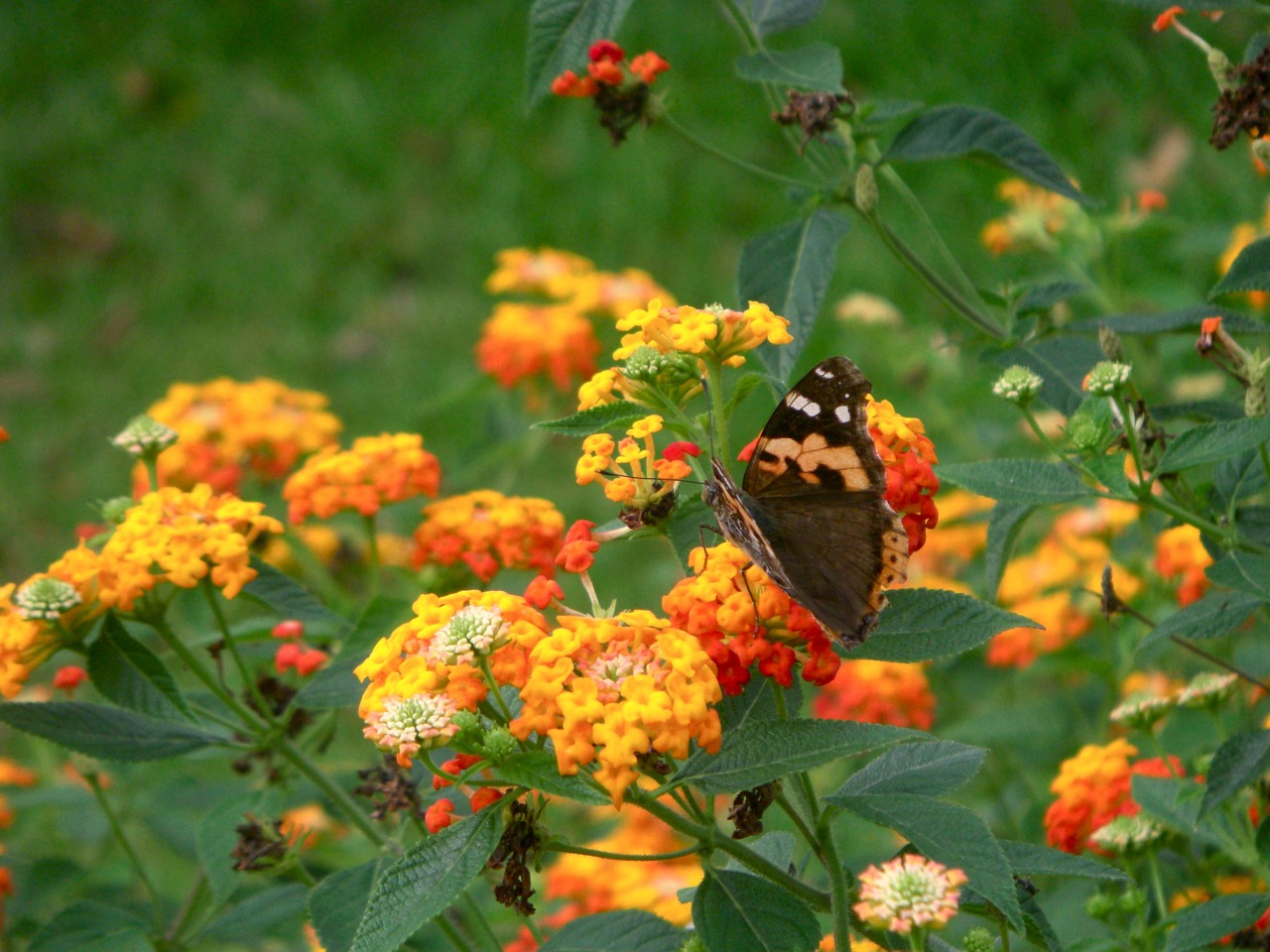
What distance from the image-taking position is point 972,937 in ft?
5.40

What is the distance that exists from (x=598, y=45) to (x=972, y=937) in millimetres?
1423

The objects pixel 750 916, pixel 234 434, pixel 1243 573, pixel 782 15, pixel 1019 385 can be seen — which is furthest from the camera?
pixel 234 434

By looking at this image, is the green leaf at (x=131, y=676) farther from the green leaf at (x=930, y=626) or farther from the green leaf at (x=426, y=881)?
the green leaf at (x=930, y=626)

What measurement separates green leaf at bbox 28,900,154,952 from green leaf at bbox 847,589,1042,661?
4.41 feet

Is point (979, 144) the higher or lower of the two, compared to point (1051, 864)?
higher

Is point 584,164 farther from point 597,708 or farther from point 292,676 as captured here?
point 597,708

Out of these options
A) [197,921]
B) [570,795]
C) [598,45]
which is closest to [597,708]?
[570,795]

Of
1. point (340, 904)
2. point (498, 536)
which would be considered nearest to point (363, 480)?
point (498, 536)

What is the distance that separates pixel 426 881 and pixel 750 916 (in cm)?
37

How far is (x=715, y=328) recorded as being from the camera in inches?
67.5

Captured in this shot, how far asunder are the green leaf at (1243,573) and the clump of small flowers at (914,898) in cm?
59

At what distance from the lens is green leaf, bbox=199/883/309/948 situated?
2385 mm

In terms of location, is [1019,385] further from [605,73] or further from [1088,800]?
[605,73]

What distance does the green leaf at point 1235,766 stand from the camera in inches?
71.8
